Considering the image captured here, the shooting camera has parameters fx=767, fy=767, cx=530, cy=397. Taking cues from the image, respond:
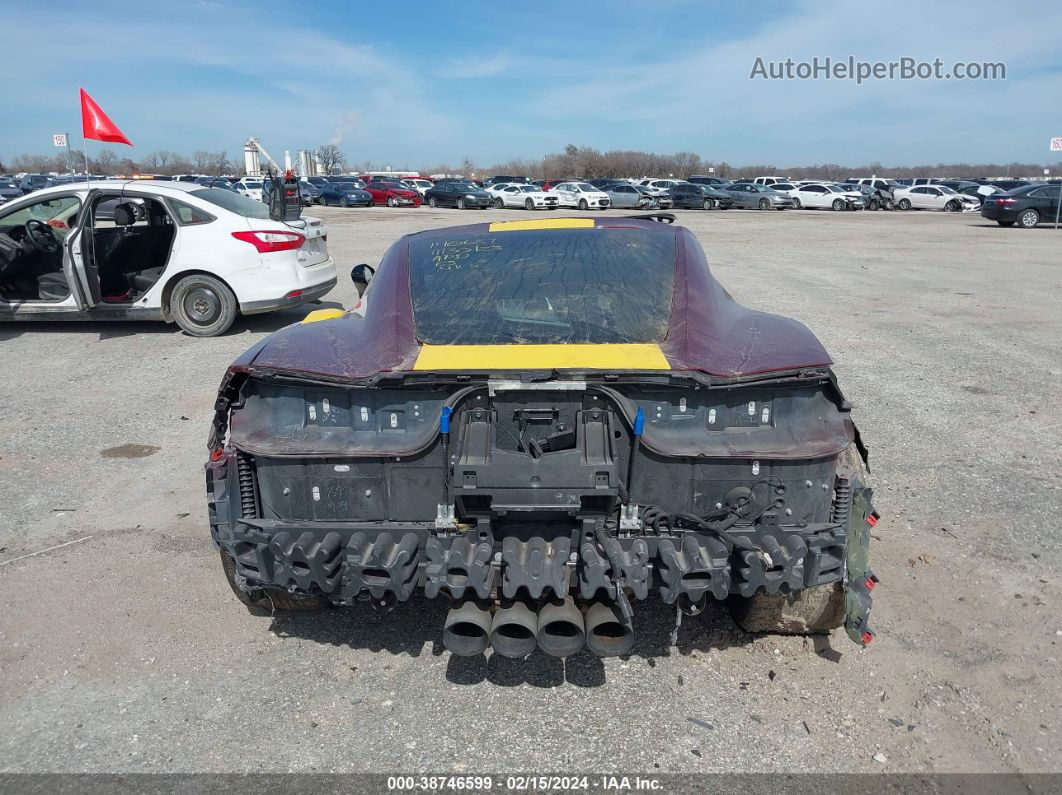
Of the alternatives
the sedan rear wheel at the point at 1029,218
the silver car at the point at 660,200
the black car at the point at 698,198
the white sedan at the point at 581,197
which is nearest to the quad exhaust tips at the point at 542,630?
the sedan rear wheel at the point at 1029,218

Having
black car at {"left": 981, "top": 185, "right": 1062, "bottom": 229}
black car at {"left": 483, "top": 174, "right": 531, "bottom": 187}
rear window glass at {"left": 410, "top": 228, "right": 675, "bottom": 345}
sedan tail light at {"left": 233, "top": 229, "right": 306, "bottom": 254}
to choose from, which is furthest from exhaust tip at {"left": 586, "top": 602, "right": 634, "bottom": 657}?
black car at {"left": 483, "top": 174, "right": 531, "bottom": 187}

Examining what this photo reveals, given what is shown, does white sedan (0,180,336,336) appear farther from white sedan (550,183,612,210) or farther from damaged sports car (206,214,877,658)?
white sedan (550,183,612,210)

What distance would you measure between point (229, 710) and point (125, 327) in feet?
25.6

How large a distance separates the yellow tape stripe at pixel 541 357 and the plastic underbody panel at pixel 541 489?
0.07 meters

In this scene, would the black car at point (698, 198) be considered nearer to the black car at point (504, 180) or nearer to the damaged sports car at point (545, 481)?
the black car at point (504, 180)

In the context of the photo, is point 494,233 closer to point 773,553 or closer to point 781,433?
point 781,433

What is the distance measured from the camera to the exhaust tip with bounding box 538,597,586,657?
2.52 m

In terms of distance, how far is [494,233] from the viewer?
396cm

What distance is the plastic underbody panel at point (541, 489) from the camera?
2545 millimetres

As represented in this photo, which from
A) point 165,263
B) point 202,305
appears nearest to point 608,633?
point 202,305

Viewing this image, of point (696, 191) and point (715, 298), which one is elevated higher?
point (696, 191)

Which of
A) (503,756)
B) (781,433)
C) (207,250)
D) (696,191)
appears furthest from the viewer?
(696,191)

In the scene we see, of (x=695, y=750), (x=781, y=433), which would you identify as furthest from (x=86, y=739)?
(x=781, y=433)

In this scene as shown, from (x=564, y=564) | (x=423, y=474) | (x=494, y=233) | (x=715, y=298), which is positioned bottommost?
(x=564, y=564)
